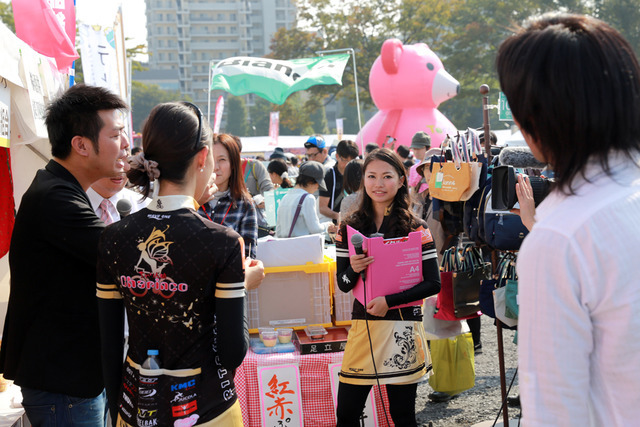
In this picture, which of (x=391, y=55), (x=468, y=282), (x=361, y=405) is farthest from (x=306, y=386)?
(x=391, y=55)

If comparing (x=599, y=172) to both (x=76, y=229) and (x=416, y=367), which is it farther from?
(x=416, y=367)

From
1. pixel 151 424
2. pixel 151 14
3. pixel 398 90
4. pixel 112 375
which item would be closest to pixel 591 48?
pixel 151 424

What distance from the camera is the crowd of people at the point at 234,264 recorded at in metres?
1.00

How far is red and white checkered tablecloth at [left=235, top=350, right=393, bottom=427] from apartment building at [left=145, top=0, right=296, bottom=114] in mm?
100645

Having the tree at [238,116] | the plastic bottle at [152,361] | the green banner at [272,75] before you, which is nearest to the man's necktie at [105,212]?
the plastic bottle at [152,361]

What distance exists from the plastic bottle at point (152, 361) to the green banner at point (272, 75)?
9.28 meters

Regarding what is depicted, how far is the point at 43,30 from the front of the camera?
4.09m

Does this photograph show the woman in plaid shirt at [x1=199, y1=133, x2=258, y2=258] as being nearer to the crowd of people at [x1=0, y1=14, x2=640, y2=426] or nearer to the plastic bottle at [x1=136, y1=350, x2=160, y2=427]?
the crowd of people at [x1=0, y1=14, x2=640, y2=426]

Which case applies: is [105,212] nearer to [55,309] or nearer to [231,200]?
[231,200]

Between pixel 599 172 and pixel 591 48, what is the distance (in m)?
0.21

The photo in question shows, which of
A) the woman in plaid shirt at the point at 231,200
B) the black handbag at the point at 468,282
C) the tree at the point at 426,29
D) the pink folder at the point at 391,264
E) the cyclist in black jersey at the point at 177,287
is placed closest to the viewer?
the cyclist in black jersey at the point at 177,287

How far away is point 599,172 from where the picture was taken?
40.5 inches

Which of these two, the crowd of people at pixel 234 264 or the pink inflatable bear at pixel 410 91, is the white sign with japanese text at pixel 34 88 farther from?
the pink inflatable bear at pixel 410 91

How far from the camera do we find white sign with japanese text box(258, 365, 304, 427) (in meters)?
3.67
